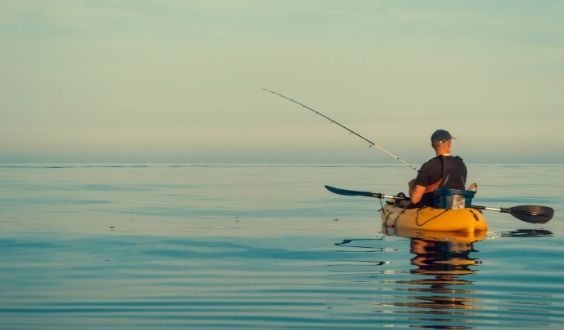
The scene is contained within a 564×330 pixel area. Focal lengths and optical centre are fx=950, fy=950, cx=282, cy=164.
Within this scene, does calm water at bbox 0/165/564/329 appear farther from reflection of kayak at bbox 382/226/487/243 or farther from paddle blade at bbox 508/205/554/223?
paddle blade at bbox 508/205/554/223

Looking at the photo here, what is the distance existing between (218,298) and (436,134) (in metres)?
9.28

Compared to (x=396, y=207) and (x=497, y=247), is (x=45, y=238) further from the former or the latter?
(x=497, y=247)

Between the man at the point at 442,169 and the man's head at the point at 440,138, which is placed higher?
the man's head at the point at 440,138

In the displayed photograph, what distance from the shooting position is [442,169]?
64.3 ft

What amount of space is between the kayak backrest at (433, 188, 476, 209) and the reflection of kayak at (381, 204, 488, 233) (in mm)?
113

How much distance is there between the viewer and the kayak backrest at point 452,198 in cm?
1964

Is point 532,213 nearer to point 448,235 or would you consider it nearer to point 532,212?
point 532,212

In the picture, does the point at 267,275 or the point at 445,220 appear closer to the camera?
the point at 267,275

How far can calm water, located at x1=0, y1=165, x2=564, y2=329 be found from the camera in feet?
33.4

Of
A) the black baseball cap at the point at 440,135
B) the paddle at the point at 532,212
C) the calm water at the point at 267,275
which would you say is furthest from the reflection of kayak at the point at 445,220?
the paddle at the point at 532,212

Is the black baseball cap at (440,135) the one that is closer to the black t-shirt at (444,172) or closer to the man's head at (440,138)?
the man's head at (440,138)

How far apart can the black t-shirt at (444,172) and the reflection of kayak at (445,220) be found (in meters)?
0.58

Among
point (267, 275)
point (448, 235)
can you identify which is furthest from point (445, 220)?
point (267, 275)

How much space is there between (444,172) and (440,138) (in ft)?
2.32
